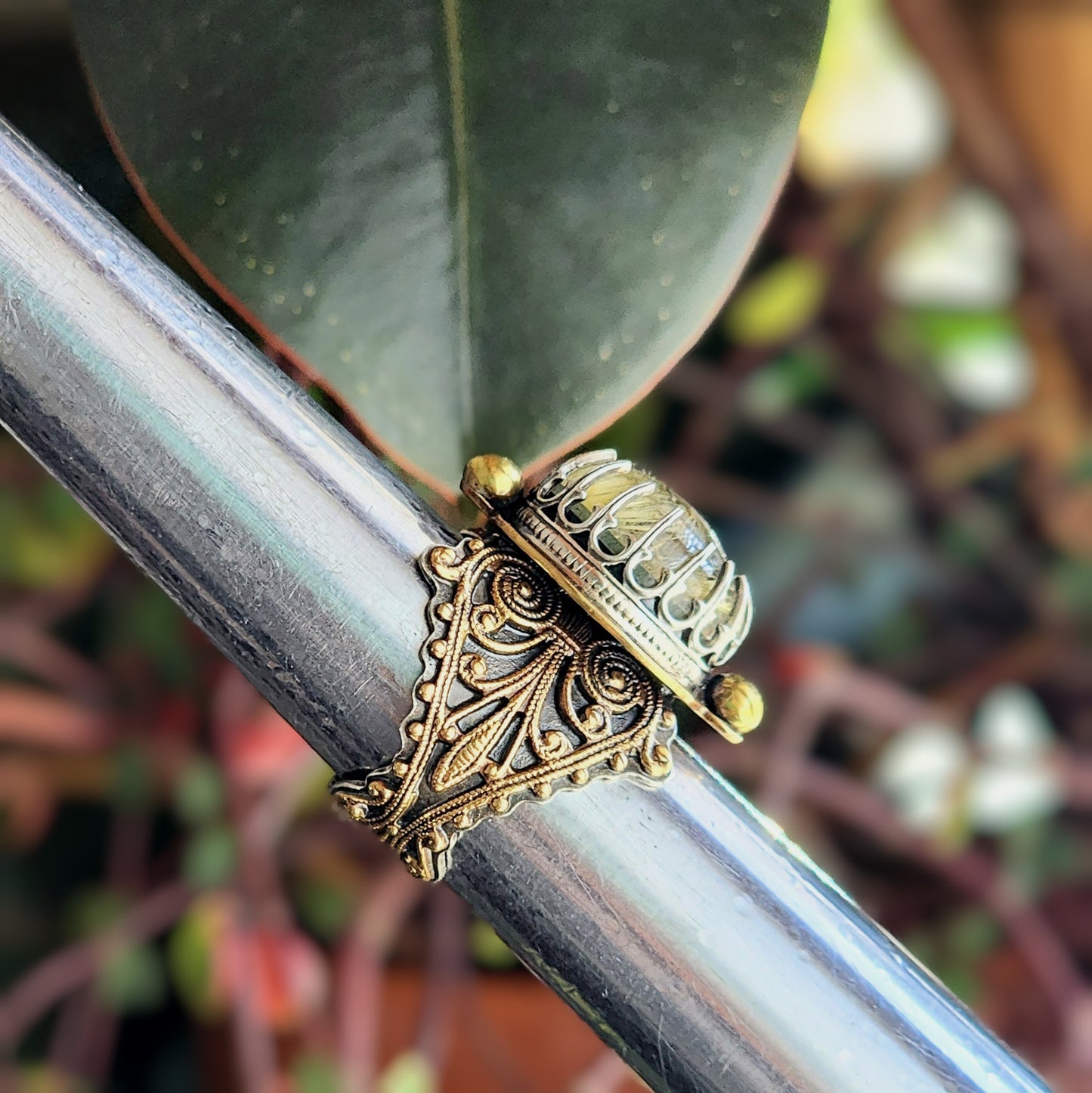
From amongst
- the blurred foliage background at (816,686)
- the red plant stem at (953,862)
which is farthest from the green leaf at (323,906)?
the red plant stem at (953,862)

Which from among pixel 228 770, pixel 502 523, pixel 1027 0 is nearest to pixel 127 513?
pixel 502 523

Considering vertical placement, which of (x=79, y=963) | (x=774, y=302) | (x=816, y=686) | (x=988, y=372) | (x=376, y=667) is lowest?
(x=79, y=963)

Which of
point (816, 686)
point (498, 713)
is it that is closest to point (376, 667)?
point (498, 713)

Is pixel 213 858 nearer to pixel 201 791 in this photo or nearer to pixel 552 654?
pixel 201 791

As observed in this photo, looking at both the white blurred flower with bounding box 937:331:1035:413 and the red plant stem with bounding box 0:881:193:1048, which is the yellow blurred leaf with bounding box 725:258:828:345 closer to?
the white blurred flower with bounding box 937:331:1035:413

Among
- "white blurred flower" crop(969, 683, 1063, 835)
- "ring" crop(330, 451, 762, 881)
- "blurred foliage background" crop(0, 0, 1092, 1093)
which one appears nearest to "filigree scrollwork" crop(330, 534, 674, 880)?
"ring" crop(330, 451, 762, 881)

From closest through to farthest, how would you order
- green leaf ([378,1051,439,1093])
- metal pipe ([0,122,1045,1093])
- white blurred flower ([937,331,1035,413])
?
metal pipe ([0,122,1045,1093]) < green leaf ([378,1051,439,1093]) < white blurred flower ([937,331,1035,413])
